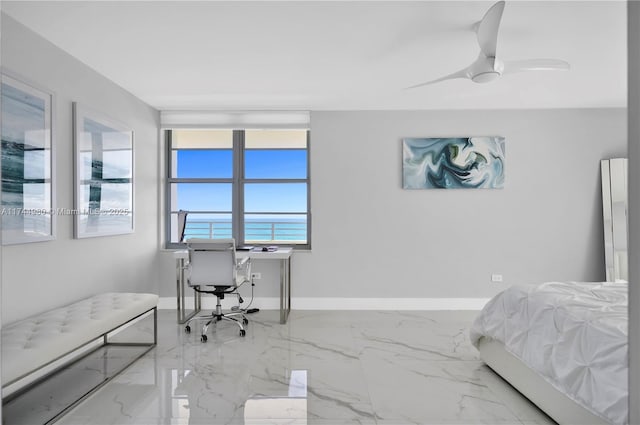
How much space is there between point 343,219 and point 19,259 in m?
3.16

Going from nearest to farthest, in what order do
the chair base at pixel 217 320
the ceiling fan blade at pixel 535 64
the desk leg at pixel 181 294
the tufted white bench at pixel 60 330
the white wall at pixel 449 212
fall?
the tufted white bench at pixel 60 330, the ceiling fan blade at pixel 535 64, the chair base at pixel 217 320, the desk leg at pixel 181 294, the white wall at pixel 449 212

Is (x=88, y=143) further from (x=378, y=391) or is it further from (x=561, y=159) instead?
(x=561, y=159)

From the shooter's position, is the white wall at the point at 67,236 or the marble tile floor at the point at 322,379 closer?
the marble tile floor at the point at 322,379

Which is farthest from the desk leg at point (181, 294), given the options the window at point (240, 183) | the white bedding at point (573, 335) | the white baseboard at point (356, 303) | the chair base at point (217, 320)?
the white bedding at point (573, 335)

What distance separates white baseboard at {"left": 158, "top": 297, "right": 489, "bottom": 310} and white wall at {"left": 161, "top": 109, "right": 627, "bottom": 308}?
64 mm

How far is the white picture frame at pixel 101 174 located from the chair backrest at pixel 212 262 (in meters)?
0.80

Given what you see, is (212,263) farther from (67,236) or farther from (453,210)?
(453,210)

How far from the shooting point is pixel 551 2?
2373 millimetres

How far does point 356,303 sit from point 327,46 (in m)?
2.99

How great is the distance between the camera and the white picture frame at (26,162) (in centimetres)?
239

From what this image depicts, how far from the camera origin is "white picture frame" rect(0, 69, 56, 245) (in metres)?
2.39

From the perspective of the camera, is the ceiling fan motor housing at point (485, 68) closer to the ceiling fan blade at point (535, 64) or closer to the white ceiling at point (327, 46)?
the ceiling fan blade at point (535, 64)

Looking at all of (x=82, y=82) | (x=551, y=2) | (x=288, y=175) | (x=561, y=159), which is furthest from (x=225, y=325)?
(x=561, y=159)

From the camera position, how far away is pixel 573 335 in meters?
1.94
